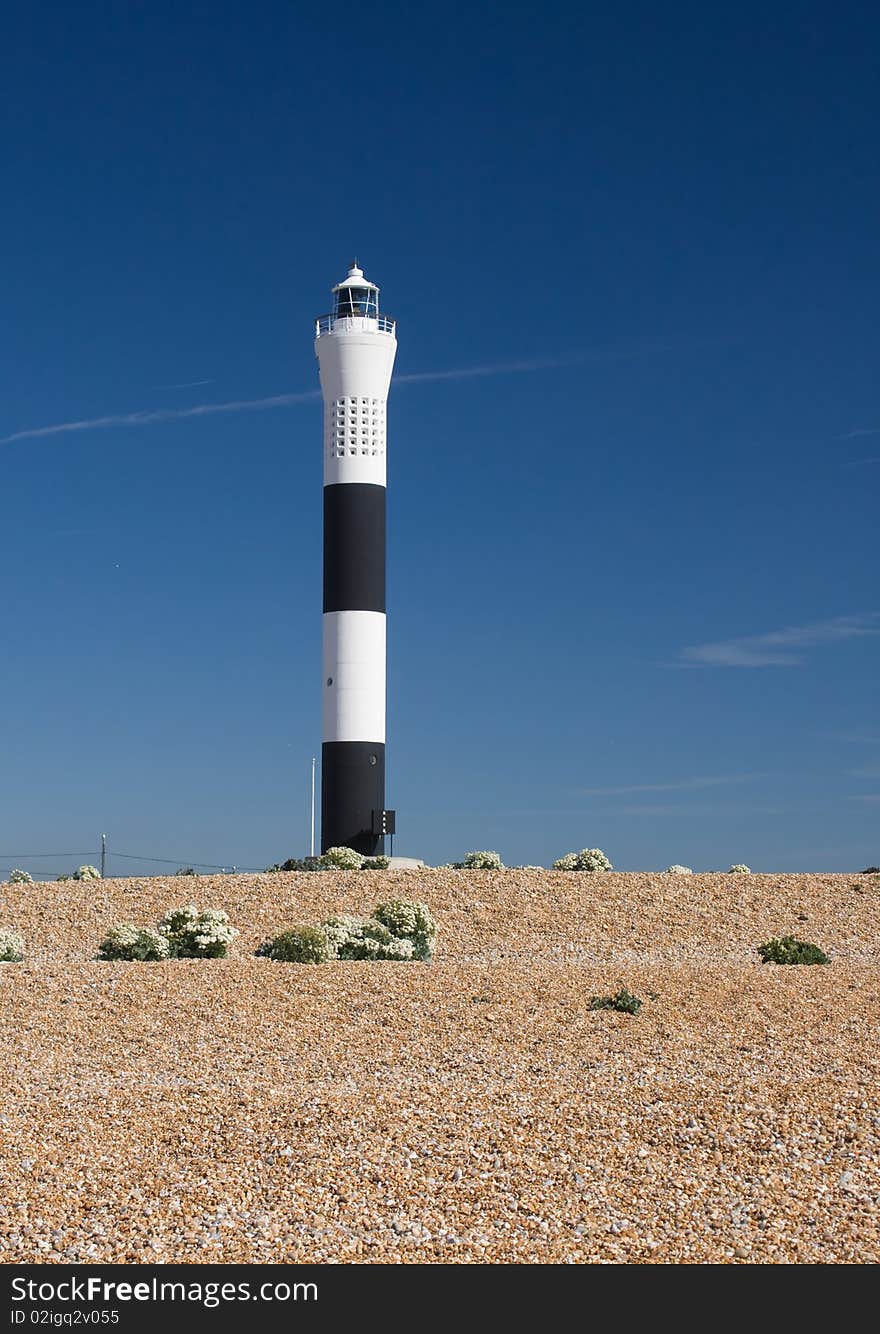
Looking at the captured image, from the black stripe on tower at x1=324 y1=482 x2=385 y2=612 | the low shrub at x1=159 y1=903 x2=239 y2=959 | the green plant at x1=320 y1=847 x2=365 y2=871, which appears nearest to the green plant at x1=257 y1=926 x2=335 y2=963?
the low shrub at x1=159 y1=903 x2=239 y2=959

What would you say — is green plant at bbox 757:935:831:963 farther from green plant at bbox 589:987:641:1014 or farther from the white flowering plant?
the white flowering plant

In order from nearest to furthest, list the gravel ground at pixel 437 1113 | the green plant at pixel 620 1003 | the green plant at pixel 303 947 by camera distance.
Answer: the gravel ground at pixel 437 1113 < the green plant at pixel 620 1003 < the green plant at pixel 303 947

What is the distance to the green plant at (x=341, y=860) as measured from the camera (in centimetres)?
3356

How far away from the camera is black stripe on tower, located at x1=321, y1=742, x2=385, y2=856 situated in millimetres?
36688

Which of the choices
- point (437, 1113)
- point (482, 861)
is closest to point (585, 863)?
point (482, 861)

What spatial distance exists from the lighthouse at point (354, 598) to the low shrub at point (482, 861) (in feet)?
11.2

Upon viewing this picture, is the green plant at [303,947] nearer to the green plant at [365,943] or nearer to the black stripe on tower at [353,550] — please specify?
the green plant at [365,943]

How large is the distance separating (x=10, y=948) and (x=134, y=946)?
276 centimetres

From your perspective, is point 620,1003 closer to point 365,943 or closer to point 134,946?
point 365,943

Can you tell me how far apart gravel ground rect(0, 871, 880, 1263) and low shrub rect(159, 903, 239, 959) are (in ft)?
4.77

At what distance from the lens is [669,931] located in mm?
27375

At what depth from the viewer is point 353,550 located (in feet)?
121

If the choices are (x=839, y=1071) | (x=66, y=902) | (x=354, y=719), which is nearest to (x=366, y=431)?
(x=354, y=719)

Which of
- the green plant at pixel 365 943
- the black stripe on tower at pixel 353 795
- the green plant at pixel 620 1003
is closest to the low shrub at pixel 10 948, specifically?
the green plant at pixel 365 943
